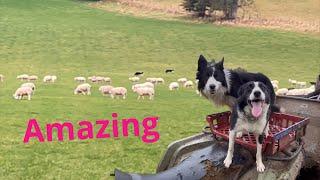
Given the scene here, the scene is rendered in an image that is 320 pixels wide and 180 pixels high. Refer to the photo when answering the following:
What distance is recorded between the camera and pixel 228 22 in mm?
58625

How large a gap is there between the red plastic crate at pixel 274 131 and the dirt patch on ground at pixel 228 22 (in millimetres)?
50358

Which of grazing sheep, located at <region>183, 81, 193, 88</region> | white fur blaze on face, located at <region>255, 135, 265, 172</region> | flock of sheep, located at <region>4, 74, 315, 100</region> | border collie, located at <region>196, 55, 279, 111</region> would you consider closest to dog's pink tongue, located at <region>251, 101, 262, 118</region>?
white fur blaze on face, located at <region>255, 135, 265, 172</region>

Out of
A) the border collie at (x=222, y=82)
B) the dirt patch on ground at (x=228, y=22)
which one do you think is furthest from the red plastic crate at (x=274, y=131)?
the dirt patch on ground at (x=228, y=22)

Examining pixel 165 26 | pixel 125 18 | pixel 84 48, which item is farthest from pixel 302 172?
pixel 125 18

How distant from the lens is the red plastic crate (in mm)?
4727

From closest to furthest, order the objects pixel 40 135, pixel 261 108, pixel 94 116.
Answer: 1. pixel 261 108
2. pixel 40 135
3. pixel 94 116

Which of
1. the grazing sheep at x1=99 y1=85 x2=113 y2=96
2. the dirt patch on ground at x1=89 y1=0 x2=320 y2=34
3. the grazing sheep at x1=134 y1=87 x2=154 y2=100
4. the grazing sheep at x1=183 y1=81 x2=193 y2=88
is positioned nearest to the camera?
the grazing sheep at x1=134 y1=87 x2=154 y2=100

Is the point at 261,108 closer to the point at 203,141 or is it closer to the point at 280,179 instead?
the point at 280,179

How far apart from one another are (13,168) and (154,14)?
5326 centimetres

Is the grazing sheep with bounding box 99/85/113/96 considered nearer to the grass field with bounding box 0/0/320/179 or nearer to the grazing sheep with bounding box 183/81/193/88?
the grass field with bounding box 0/0/320/179

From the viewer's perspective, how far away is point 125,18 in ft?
194

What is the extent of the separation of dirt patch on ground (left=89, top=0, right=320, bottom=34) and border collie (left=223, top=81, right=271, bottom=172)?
51.4m

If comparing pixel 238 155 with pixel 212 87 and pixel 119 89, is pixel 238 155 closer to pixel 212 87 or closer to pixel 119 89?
pixel 212 87

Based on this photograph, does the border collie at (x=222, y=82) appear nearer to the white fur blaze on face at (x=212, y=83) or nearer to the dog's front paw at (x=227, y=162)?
the white fur blaze on face at (x=212, y=83)
